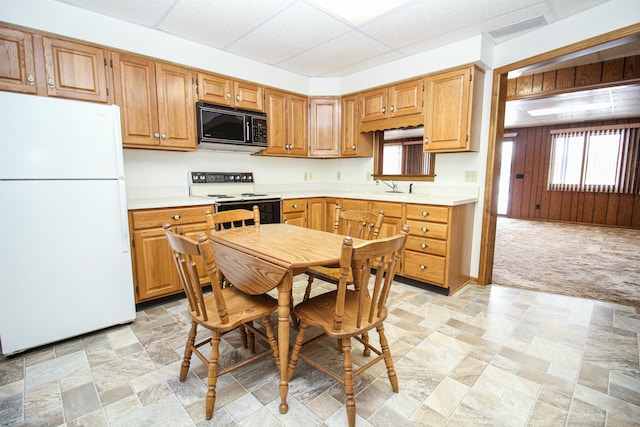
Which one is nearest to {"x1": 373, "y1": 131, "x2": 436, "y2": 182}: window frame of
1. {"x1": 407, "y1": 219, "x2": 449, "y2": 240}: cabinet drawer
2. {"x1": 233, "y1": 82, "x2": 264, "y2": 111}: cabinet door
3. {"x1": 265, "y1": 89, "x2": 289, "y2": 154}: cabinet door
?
{"x1": 407, "y1": 219, "x2": 449, "y2": 240}: cabinet drawer

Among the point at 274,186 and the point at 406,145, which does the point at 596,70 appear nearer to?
the point at 406,145

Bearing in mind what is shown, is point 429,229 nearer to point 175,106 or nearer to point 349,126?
point 349,126

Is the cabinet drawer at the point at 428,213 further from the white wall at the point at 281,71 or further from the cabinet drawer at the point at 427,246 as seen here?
the white wall at the point at 281,71

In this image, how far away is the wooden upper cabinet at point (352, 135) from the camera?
13.0 feet

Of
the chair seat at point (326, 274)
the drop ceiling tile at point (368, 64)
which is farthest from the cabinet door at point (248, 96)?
the chair seat at point (326, 274)

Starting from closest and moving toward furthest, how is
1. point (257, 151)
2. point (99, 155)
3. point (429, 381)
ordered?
point (429, 381), point (99, 155), point (257, 151)

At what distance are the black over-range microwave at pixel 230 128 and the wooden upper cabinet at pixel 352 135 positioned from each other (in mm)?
1098

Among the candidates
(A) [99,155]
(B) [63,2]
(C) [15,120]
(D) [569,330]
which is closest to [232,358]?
(A) [99,155]

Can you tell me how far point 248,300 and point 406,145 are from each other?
2.90 meters

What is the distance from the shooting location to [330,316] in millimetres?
1540

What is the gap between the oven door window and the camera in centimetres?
307

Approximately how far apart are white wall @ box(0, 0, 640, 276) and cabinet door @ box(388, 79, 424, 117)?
103 millimetres

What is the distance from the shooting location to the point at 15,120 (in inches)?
72.0

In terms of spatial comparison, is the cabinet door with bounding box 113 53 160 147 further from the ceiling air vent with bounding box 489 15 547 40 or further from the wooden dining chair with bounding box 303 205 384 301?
the ceiling air vent with bounding box 489 15 547 40
